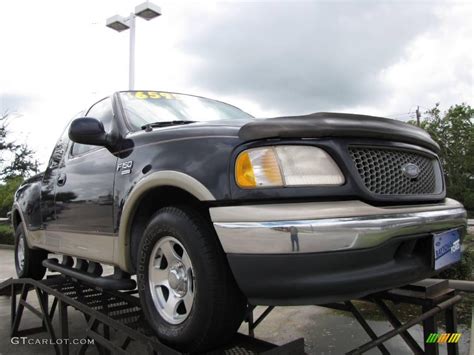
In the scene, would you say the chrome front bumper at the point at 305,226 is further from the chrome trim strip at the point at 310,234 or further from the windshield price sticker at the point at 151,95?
the windshield price sticker at the point at 151,95

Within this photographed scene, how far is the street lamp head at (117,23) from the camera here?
9789mm

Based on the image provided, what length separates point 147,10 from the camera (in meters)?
9.08

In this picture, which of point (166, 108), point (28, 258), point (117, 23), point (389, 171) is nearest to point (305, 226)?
point (389, 171)

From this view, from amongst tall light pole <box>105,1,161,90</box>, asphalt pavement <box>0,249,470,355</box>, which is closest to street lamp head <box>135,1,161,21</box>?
tall light pole <box>105,1,161,90</box>

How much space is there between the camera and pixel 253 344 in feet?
7.74

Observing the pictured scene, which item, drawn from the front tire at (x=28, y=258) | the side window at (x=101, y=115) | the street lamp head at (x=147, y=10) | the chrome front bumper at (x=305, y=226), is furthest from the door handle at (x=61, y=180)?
the street lamp head at (x=147, y=10)

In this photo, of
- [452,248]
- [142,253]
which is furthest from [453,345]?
[142,253]

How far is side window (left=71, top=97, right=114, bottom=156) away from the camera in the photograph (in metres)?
3.15

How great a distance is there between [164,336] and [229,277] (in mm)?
556

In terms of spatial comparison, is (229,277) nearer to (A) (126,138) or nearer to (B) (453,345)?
(A) (126,138)

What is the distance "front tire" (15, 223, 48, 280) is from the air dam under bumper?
3635mm

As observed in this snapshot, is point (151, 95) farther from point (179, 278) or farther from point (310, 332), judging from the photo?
point (310, 332)

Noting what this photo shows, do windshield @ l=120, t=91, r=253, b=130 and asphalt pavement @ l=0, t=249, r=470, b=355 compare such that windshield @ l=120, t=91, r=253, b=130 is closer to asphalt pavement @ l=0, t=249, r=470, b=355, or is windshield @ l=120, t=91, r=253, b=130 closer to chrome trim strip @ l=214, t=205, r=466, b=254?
chrome trim strip @ l=214, t=205, r=466, b=254

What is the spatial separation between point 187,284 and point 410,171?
1.24 metres
